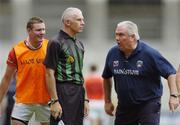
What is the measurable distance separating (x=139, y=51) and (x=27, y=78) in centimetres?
155

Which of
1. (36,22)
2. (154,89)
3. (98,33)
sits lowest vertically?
(98,33)

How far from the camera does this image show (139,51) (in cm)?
1209

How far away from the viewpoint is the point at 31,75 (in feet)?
40.5

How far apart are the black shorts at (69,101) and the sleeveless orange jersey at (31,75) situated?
0.69m

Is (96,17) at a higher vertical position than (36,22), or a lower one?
lower

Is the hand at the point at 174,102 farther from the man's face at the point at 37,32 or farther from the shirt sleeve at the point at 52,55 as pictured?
the man's face at the point at 37,32

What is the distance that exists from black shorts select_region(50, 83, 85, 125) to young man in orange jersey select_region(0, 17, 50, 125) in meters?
0.69

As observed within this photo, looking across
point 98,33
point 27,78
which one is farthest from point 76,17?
point 98,33

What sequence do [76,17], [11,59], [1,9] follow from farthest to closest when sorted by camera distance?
1. [1,9]
2. [11,59]
3. [76,17]

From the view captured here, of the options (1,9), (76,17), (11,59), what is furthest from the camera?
(1,9)

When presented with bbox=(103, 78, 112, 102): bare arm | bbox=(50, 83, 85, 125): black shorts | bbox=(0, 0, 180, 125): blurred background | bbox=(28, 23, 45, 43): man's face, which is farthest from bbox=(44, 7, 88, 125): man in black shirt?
bbox=(0, 0, 180, 125): blurred background

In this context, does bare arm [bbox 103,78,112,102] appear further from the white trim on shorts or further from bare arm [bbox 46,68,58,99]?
bare arm [bbox 46,68,58,99]

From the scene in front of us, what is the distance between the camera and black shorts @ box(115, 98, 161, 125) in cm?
1204

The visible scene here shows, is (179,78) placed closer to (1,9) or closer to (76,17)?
(76,17)
